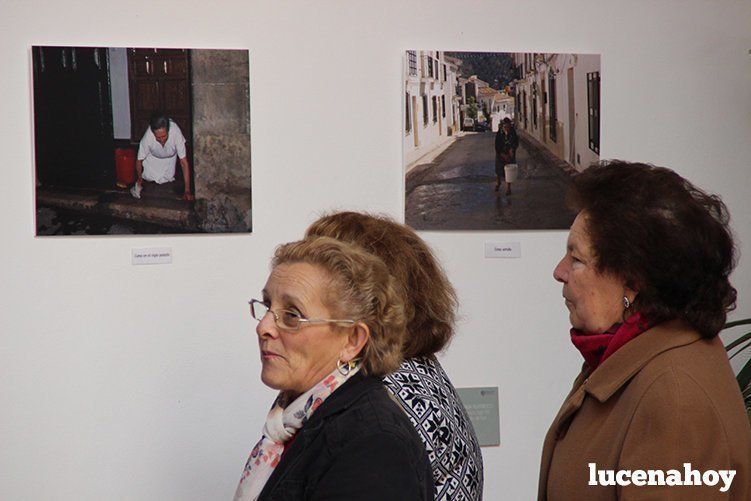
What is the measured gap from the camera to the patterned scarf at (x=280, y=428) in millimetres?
1720

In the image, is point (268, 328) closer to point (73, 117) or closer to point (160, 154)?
point (160, 154)

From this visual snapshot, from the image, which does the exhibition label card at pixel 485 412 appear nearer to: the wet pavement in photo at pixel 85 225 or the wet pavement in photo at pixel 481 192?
the wet pavement in photo at pixel 481 192

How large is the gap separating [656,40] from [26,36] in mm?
2513

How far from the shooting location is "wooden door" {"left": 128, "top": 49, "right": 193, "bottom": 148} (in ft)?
11.4

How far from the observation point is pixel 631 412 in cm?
168

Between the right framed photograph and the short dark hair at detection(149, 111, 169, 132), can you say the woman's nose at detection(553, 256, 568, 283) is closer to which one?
the right framed photograph

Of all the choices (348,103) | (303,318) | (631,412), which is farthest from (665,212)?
(348,103)

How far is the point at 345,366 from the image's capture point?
5.78 feet

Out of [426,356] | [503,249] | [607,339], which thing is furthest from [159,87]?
[607,339]

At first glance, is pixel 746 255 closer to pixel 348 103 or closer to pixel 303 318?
pixel 348 103

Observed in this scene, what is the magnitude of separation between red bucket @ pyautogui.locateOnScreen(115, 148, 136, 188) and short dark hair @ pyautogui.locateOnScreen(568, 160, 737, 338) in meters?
2.13

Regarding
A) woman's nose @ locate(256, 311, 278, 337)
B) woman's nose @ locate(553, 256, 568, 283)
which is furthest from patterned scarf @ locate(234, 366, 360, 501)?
woman's nose @ locate(553, 256, 568, 283)

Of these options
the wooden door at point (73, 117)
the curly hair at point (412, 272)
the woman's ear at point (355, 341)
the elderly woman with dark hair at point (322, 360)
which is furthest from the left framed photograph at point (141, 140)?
the woman's ear at point (355, 341)

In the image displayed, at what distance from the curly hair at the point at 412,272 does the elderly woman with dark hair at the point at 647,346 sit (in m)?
0.28
